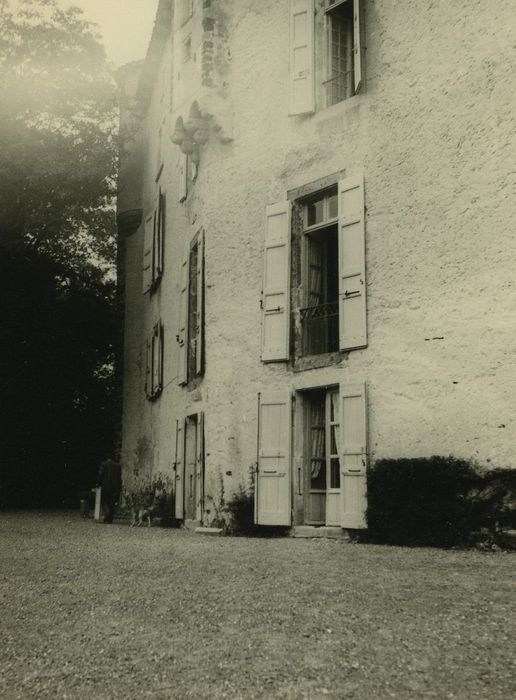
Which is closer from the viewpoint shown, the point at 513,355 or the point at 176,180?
the point at 513,355

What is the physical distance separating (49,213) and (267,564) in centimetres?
1427

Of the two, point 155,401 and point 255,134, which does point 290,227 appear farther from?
point 155,401

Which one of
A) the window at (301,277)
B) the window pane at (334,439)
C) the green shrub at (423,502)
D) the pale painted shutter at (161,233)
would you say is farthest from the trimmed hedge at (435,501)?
the pale painted shutter at (161,233)

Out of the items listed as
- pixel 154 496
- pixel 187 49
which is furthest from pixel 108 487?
pixel 187 49

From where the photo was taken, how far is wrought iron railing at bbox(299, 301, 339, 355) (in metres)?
10.4

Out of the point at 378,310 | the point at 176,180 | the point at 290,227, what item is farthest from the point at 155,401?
the point at 378,310

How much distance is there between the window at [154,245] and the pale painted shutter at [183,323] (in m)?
2.66

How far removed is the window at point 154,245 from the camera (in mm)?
15743

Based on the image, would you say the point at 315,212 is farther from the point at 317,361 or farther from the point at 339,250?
the point at 317,361

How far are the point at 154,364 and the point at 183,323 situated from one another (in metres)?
2.81

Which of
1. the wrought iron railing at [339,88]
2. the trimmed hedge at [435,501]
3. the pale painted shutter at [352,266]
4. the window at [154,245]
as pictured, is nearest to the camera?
the trimmed hedge at [435,501]

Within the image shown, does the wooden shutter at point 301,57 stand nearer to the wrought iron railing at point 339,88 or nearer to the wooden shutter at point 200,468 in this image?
the wrought iron railing at point 339,88

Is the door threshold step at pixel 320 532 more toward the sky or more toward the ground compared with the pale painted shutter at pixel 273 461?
more toward the ground

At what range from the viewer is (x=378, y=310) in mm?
9242
